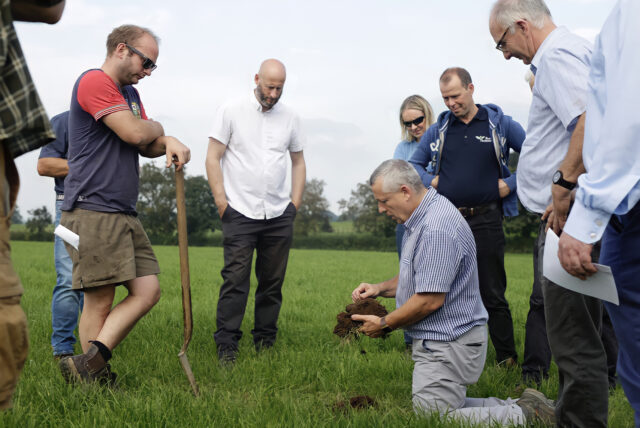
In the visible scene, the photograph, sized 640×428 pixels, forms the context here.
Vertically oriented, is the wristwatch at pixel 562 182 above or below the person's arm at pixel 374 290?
above

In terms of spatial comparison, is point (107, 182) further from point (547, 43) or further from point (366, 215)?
point (366, 215)

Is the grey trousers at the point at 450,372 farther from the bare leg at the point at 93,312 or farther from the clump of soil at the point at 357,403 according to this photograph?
the bare leg at the point at 93,312

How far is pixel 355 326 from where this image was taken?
6.04 metres

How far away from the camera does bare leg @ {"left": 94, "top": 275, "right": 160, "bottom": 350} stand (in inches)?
155

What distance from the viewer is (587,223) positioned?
2.36 metres

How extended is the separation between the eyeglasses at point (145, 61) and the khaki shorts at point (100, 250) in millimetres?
1022

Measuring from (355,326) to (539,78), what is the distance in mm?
3485

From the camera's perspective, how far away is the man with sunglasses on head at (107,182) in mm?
3852

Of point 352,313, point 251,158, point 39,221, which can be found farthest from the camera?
point 39,221

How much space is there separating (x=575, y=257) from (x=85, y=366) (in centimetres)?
295

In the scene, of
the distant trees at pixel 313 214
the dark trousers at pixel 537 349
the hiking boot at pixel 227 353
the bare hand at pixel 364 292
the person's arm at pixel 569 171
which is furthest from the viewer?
the distant trees at pixel 313 214

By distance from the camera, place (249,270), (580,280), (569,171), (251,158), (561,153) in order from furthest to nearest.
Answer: (251,158)
(249,270)
(561,153)
(569,171)
(580,280)

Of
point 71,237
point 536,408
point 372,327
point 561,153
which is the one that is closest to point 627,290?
point 561,153

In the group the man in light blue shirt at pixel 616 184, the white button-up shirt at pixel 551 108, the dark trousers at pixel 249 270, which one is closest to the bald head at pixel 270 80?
the dark trousers at pixel 249 270
